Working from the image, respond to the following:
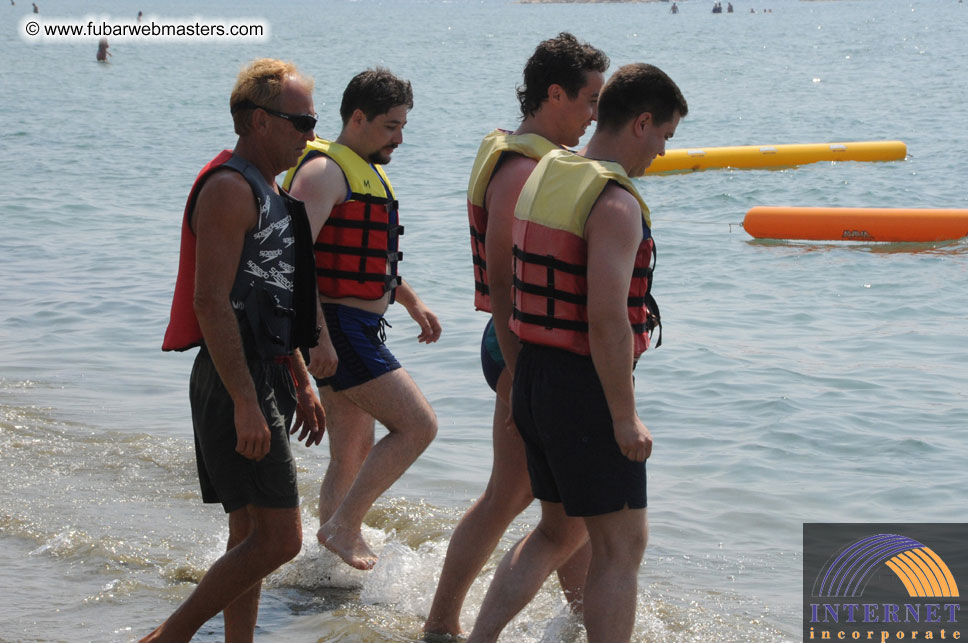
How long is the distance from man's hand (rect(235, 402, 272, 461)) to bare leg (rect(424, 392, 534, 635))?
2.71ft

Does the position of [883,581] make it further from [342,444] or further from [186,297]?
[186,297]

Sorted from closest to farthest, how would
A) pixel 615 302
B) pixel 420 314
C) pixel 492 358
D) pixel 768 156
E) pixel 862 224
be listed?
pixel 615 302, pixel 492 358, pixel 420 314, pixel 862 224, pixel 768 156

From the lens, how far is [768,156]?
Result: 63.3 feet

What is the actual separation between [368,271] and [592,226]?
1462 mm

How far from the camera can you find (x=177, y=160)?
69.8 feet

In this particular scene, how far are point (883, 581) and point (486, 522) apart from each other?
6.73ft

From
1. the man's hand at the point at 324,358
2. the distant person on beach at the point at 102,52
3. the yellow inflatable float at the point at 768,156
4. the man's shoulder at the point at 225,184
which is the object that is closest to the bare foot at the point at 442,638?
the man's hand at the point at 324,358

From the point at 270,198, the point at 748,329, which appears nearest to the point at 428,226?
the point at 748,329

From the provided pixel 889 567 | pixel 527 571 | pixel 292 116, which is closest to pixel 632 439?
pixel 527 571

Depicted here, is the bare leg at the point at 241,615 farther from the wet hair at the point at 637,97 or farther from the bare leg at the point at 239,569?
the wet hair at the point at 637,97

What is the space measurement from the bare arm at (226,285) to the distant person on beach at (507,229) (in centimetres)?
78

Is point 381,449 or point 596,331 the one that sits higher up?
point 596,331

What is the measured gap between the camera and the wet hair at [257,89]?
10.5 ft

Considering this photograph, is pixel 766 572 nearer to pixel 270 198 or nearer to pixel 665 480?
pixel 665 480
